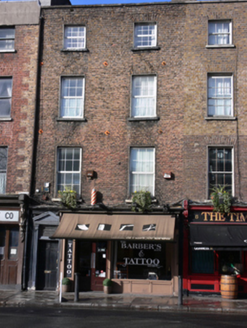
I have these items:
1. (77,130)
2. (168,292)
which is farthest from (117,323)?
(77,130)

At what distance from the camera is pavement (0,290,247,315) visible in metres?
15.3

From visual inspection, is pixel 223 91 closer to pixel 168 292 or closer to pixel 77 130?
pixel 77 130

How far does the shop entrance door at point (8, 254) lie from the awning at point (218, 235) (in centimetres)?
790

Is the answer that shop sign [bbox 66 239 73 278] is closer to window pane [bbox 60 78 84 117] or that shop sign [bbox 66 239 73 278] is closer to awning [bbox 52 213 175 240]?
awning [bbox 52 213 175 240]

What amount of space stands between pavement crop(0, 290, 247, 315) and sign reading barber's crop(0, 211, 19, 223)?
3143 millimetres

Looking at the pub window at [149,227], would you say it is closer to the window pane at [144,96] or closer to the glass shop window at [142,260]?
the glass shop window at [142,260]

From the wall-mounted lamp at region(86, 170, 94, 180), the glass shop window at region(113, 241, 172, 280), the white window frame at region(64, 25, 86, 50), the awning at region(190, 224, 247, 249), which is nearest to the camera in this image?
the awning at region(190, 224, 247, 249)

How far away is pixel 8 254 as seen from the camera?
19.7 meters

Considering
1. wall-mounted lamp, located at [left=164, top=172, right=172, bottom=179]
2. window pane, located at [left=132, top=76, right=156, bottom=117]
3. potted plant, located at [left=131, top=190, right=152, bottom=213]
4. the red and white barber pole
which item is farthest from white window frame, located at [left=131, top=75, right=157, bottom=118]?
the red and white barber pole

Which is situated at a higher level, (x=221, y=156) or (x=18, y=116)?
(x=18, y=116)

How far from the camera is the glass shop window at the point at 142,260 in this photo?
61.8 feet

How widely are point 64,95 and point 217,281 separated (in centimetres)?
1083

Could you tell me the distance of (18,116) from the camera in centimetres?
2061

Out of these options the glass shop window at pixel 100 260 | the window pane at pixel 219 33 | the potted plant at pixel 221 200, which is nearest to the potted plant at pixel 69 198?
the glass shop window at pixel 100 260
